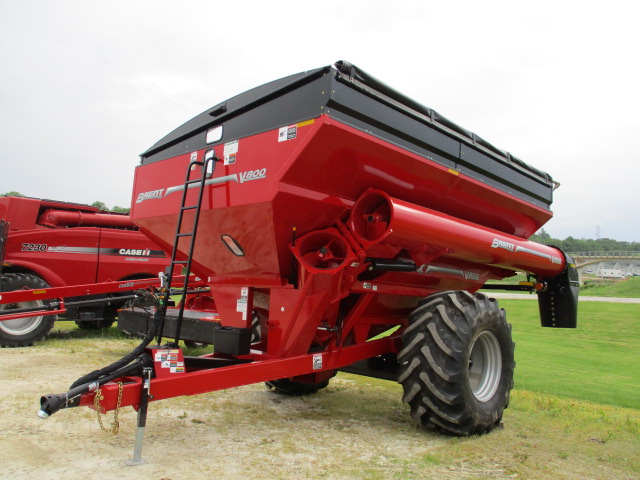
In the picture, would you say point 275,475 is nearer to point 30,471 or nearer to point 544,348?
point 30,471

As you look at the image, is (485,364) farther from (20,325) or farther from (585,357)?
(20,325)

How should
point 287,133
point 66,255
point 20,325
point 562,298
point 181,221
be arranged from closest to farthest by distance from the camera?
1. point 287,133
2. point 181,221
3. point 562,298
4. point 20,325
5. point 66,255

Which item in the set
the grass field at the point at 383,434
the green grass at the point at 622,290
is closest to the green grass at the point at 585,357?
the grass field at the point at 383,434

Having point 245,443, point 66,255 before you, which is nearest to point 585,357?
point 245,443

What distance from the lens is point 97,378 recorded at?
3.10 m

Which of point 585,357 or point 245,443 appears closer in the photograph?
point 245,443

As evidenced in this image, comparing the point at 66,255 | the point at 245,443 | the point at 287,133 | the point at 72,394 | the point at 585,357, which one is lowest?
the point at 245,443

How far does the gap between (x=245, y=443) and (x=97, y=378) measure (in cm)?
115

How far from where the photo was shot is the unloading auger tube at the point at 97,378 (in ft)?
9.16

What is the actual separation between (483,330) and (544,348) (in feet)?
17.6

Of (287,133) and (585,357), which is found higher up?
(287,133)

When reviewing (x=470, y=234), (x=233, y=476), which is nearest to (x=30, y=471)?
(x=233, y=476)

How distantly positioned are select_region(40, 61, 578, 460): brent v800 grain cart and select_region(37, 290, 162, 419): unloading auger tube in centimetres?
1

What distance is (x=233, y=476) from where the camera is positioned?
3.00m
